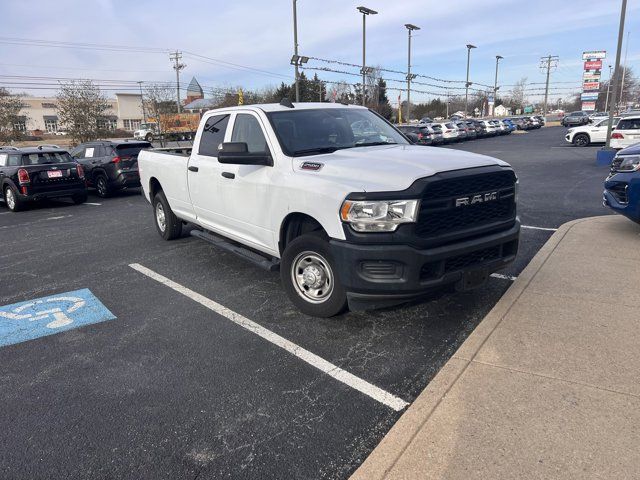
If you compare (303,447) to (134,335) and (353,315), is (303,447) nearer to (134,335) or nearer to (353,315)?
(353,315)

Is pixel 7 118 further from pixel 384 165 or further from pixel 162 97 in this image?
pixel 384 165

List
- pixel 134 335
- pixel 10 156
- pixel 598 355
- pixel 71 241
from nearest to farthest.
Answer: pixel 598 355
pixel 134 335
pixel 71 241
pixel 10 156

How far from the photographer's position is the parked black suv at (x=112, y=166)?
14000 millimetres

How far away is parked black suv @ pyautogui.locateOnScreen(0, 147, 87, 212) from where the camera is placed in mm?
11859

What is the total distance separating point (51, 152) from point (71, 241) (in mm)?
5627

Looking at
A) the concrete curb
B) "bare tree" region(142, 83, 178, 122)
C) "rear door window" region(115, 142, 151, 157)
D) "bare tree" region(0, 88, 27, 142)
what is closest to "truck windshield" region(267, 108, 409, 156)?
the concrete curb

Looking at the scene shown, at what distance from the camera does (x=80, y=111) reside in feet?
120

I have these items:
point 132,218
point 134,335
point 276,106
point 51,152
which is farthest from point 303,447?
point 51,152

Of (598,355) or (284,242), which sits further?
(284,242)

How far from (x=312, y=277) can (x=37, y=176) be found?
10638 mm

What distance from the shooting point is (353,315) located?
14.8 ft

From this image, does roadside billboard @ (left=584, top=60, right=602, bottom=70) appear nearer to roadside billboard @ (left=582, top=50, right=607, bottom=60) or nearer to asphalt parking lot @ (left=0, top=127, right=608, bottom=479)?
roadside billboard @ (left=582, top=50, right=607, bottom=60)

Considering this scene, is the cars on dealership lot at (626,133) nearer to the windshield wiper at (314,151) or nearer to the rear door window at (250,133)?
the windshield wiper at (314,151)

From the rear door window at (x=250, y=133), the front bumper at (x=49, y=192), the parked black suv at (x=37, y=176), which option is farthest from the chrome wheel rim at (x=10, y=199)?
the rear door window at (x=250, y=133)
